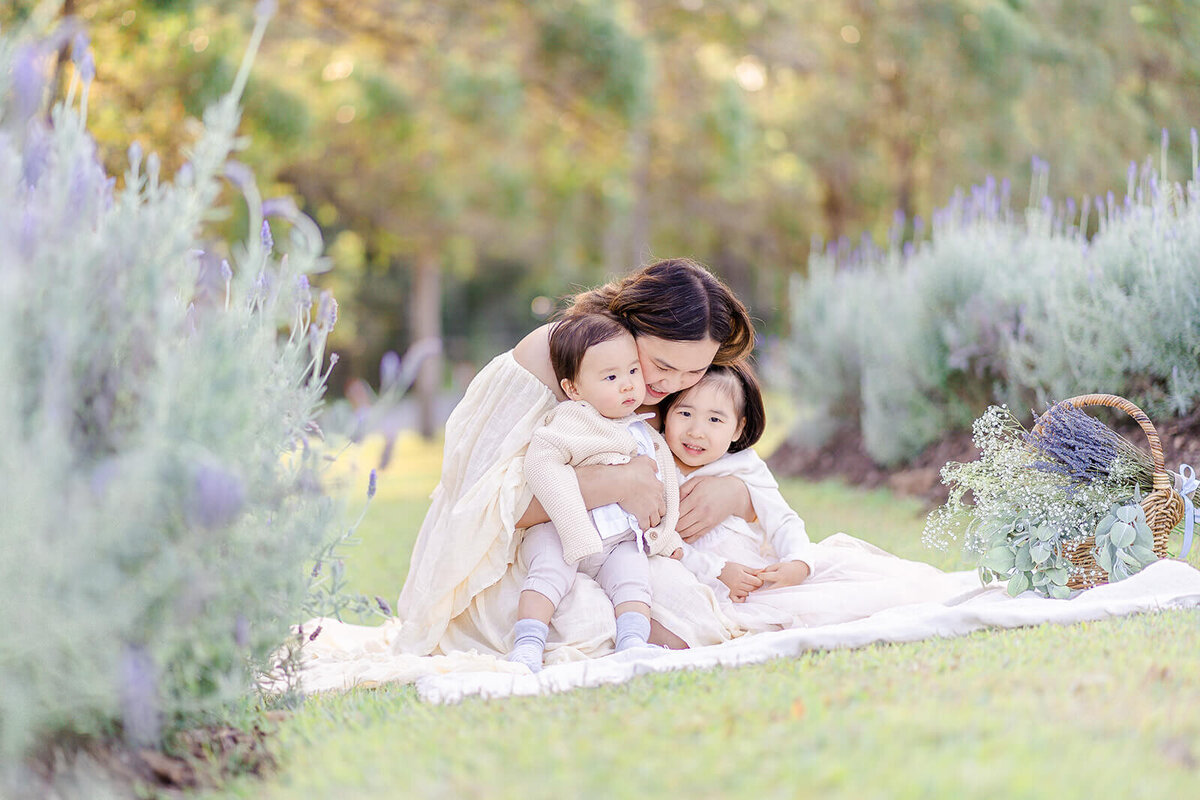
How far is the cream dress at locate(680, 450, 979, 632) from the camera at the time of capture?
3.50 m

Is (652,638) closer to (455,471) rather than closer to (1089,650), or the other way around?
(455,471)

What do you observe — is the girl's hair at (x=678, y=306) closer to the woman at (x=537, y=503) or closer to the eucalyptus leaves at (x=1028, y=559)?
the woman at (x=537, y=503)

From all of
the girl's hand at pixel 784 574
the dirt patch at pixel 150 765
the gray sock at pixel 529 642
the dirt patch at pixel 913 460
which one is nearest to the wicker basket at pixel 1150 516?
the girl's hand at pixel 784 574

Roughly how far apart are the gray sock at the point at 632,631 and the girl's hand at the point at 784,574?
0.57 metres

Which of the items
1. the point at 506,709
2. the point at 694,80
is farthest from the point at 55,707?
the point at 694,80

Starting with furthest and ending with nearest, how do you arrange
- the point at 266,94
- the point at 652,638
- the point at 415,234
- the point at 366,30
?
the point at 415,234 < the point at 366,30 < the point at 266,94 < the point at 652,638

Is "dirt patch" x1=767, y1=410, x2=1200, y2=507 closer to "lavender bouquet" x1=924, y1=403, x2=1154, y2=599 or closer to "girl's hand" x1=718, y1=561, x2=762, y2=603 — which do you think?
"lavender bouquet" x1=924, y1=403, x2=1154, y2=599

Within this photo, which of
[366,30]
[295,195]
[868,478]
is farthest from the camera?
[295,195]

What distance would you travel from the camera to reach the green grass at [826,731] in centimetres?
181

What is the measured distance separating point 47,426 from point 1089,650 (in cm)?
Answer: 227

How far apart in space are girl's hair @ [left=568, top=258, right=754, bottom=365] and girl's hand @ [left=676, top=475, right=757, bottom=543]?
16.8 inches

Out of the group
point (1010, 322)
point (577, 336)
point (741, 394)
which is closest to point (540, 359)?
point (577, 336)

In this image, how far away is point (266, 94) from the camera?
8328mm

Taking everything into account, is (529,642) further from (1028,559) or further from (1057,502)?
(1057,502)
